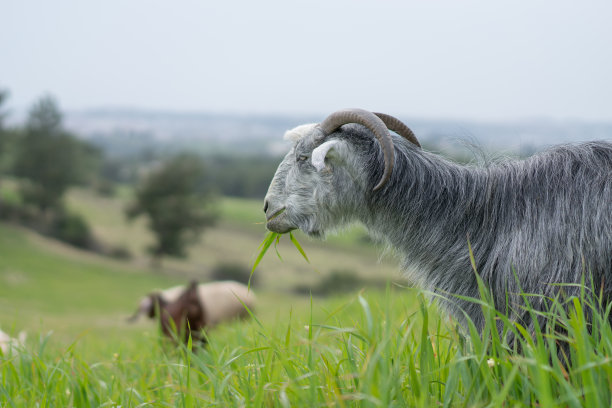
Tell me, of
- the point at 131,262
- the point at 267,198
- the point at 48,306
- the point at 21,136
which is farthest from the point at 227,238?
the point at 267,198

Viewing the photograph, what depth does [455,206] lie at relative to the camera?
11.8 ft

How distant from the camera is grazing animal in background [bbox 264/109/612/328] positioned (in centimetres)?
314

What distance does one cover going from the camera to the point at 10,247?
135ft

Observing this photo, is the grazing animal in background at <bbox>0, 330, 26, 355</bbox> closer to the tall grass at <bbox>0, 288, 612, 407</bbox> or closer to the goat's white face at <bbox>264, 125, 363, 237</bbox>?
the tall grass at <bbox>0, 288, 612, 407</bbox>

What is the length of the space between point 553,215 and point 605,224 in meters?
0.26

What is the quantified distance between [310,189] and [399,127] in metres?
0.70

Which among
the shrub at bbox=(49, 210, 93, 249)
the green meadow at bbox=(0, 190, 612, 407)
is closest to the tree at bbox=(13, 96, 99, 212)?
the shrub at bbox=(49, 210, 93, 249)

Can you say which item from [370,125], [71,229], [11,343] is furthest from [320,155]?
[71,229]

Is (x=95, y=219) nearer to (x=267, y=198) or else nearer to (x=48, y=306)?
(x=48, y=306)

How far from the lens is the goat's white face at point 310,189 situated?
363 centimetres

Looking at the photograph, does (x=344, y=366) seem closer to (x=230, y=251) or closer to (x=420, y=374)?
(x=420, y=374)

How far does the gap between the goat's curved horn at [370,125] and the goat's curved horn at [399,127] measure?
0.26 m

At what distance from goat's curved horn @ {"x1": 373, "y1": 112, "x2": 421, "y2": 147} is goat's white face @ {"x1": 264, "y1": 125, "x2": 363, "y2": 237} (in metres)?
0.38

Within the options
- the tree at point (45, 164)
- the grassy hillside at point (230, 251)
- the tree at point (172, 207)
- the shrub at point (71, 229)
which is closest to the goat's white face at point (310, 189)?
the grassy hillside at point (230, 251)
